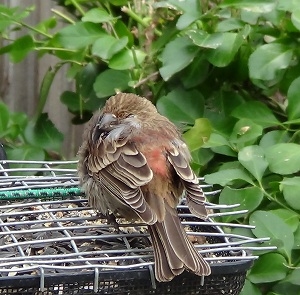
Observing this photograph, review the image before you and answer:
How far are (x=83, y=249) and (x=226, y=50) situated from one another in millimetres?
1248

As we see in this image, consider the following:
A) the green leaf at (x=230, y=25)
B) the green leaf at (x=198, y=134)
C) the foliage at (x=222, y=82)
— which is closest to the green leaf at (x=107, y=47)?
the foliage at (x=222, y=82)

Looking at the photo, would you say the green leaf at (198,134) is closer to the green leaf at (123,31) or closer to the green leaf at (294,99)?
the green leaf at (294,99)

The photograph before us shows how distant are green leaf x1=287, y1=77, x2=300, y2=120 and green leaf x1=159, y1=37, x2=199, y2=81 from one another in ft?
1.43

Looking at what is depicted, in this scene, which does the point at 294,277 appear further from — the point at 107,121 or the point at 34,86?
the point at 34,86

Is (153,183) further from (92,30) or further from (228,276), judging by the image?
(92,30)

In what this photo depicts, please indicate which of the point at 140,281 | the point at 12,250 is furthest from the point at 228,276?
the point at 12,250

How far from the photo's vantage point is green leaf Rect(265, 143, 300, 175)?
9.85 ft

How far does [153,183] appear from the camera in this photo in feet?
8.88

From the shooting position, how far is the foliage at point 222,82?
9.86 ft

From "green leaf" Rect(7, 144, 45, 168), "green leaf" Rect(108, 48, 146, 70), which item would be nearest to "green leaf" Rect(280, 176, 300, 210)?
"green leaf" Rect(108, 48, 146, 70)

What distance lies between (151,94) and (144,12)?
40 cm

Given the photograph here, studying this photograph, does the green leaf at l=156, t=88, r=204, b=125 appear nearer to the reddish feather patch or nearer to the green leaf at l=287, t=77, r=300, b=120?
the green leaf at l=287, t=77, r=300, b=120

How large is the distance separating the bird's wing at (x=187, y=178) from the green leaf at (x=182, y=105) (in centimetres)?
53

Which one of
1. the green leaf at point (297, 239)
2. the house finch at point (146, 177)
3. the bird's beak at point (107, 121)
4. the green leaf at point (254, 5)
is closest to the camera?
the house finch at point (146, 177)
